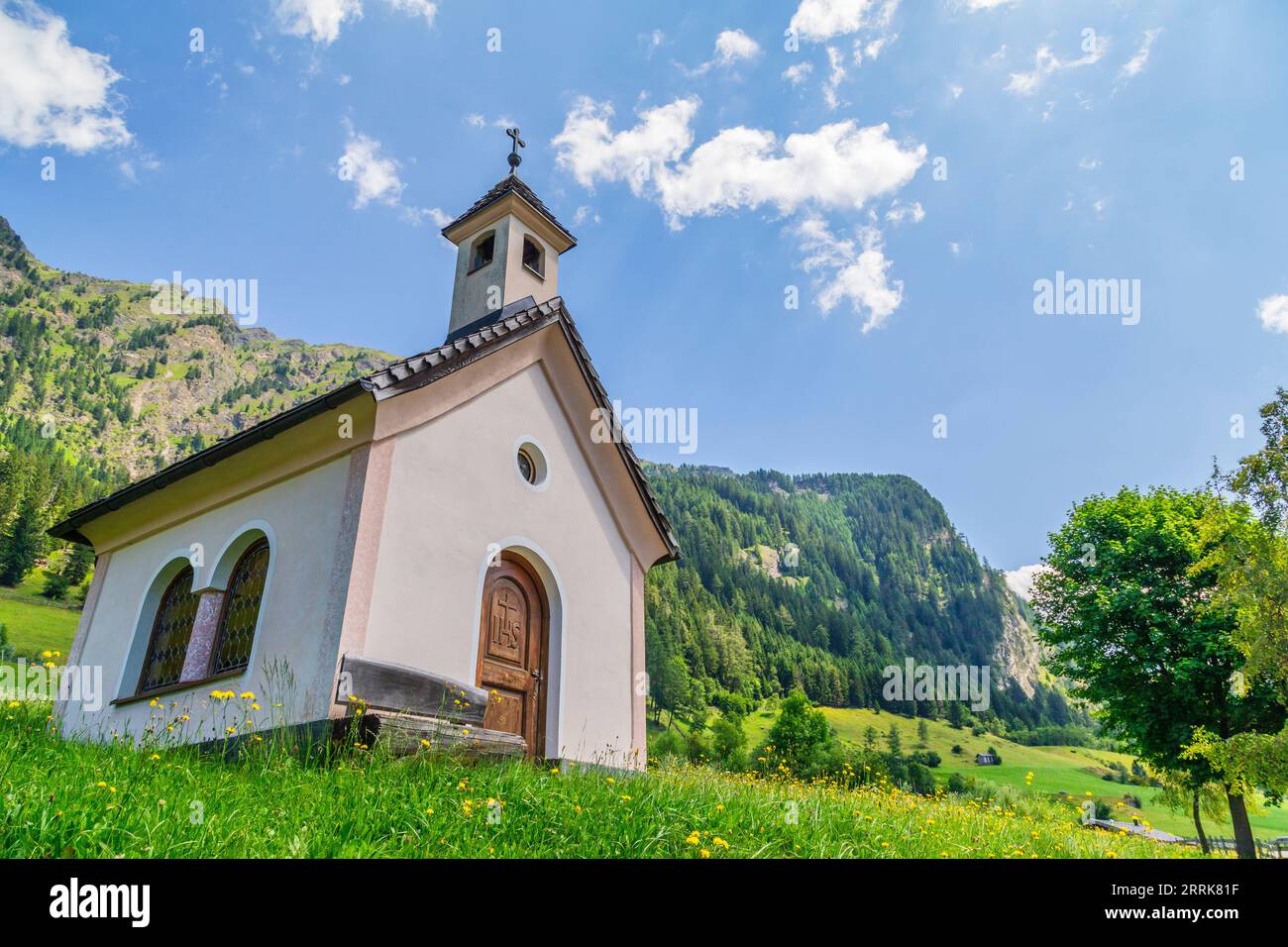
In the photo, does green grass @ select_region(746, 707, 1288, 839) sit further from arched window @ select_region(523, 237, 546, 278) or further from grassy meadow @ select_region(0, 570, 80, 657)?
arched window @ select_region(523, 237, 546, 278)

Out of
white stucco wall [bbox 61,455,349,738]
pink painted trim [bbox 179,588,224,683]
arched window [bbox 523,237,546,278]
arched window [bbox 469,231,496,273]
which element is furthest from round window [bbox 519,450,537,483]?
pink painted trim [bbox 179,588,224,683]

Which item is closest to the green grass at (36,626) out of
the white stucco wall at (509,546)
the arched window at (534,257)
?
the arched window at (534,257)

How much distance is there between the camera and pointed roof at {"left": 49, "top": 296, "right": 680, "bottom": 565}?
31.3ft

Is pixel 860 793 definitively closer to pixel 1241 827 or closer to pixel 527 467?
pixel 527 467

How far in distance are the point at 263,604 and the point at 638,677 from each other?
5.98 metres

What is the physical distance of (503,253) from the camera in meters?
14.1

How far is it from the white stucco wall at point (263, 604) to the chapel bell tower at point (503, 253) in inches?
190

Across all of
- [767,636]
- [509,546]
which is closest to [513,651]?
[509,546]

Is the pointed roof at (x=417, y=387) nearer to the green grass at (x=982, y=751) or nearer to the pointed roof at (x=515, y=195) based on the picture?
the pointed roof at (x=515, y=195)

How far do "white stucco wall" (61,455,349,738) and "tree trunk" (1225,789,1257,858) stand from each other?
81.2ft

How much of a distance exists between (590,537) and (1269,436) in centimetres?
1918

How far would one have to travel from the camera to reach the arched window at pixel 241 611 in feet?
34.1
